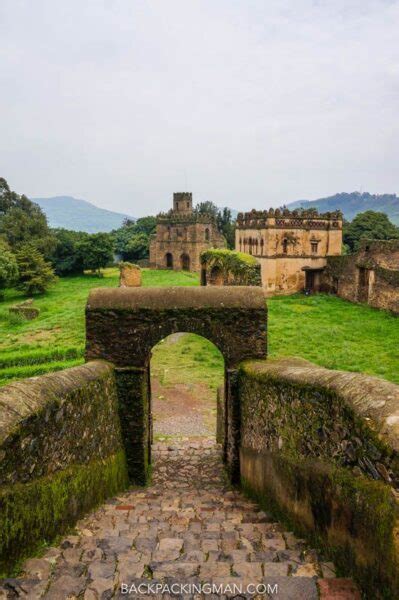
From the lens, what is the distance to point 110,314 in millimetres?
9992

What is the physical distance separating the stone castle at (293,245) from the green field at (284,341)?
1.74 metres

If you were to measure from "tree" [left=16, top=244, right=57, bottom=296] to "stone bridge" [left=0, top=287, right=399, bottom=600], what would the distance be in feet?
124

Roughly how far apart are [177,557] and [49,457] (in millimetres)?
1841

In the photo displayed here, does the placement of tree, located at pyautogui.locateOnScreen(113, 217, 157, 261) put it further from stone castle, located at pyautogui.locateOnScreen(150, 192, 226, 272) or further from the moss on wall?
the moss on wall

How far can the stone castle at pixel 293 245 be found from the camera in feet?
112

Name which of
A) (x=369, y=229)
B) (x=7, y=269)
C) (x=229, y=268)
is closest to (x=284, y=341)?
(x=229, y=268)

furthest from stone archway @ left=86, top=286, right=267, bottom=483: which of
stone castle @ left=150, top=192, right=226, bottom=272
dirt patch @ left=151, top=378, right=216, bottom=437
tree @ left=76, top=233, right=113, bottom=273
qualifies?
stone castle @ left=150, top=192, right=226, bottom=272

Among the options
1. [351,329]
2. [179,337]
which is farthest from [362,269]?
[179,337]

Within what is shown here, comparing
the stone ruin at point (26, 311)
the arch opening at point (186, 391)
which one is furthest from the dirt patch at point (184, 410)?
the stone ruin at point (26, 311)

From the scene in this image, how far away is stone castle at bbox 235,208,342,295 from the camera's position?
3425 centimetres

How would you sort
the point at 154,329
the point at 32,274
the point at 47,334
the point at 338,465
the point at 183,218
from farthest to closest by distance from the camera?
the point at 183,218
the point at 32,274
the point at 47,334
the point at 154,329
the point at 338,465

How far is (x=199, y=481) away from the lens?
1055cm

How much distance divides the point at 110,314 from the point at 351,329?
1770cm

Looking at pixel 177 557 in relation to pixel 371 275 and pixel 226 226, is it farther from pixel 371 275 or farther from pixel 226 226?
pixel 226 226
